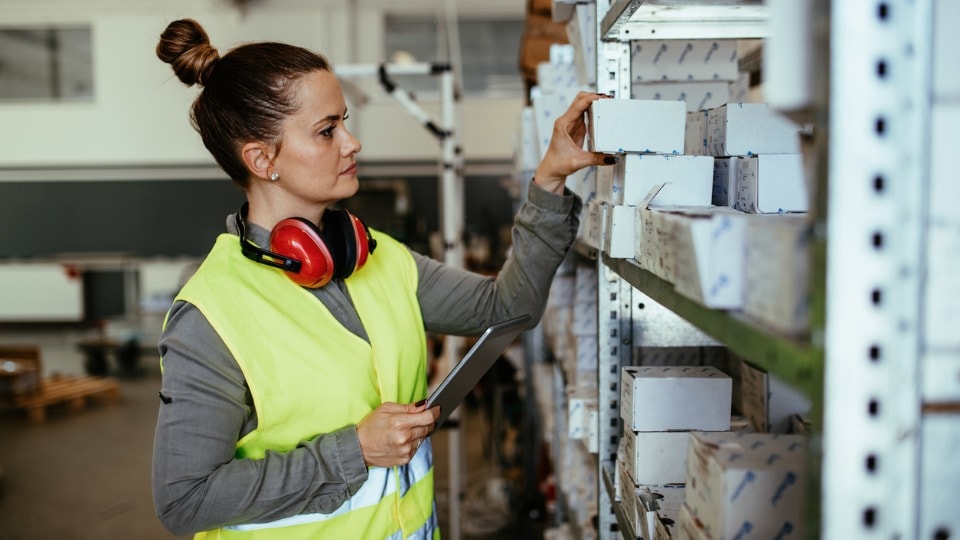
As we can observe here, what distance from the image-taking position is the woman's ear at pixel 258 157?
57.2 inches

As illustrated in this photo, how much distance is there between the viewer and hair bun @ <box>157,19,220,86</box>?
58.4 inches

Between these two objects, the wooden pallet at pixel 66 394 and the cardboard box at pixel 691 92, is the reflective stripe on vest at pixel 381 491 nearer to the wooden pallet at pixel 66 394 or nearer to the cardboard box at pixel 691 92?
the cardboard box at pixel 691 92

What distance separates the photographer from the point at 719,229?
71cm

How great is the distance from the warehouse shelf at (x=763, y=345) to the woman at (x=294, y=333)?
0.66m

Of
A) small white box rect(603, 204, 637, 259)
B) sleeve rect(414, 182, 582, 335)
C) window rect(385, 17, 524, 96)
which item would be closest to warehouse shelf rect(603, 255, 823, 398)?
small white box rect(603, 204, 637, 259)

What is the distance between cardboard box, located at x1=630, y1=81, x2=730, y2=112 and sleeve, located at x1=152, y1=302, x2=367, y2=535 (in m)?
1.04

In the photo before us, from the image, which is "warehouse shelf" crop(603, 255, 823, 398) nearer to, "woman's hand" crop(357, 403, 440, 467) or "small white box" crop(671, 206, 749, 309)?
"small white box" crop(671, 206, 749, 309)

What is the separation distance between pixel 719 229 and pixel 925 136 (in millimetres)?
205

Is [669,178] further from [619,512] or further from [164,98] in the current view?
[164,98]

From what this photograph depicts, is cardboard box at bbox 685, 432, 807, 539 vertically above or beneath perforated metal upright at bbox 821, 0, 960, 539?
beneath

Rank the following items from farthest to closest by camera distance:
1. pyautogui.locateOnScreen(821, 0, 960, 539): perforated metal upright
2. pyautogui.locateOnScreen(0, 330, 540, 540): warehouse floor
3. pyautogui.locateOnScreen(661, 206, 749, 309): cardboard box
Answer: pyautogui.locateOnScreen(0, 330, 540, 540): warehouse floor → pyautogui.locateOnScreen(661, 206, 749, 309): cardboard box → pyautogui.locateOnScreen(821, 0, 960, 539): perforated metal upright

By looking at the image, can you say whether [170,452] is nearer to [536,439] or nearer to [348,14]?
[536,439]

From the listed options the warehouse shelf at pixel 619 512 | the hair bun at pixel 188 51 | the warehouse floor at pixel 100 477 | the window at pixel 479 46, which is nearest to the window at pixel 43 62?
the window at pixel 479 46

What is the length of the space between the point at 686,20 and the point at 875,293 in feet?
3.27
